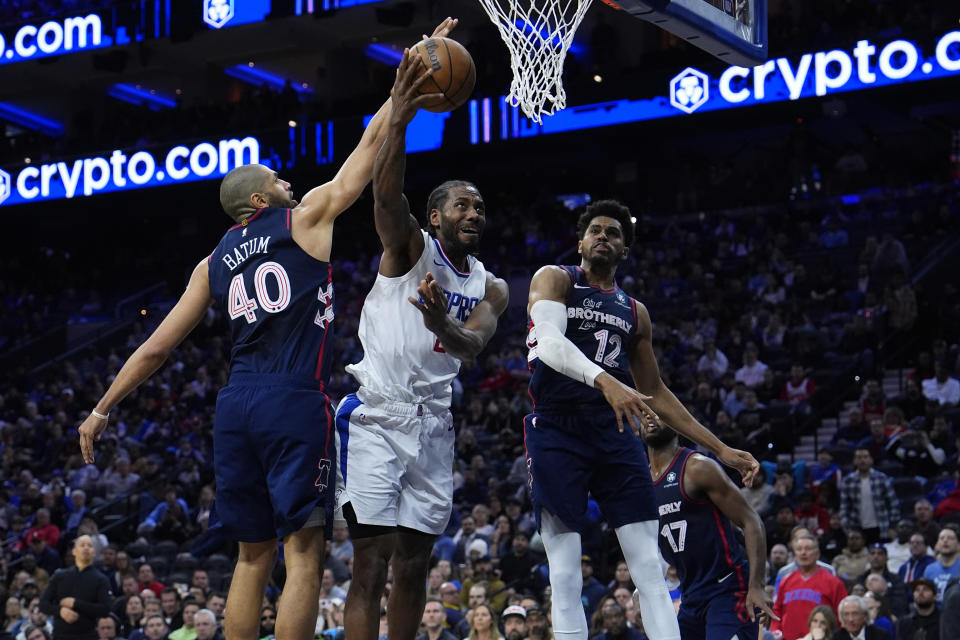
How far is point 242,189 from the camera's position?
5.57 m

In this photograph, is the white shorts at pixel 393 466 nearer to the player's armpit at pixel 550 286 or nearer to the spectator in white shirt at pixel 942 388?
the player's armpit at pixel 550 286

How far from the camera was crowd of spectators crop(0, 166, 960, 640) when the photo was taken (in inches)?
487

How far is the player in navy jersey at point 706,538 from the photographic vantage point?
279 inches

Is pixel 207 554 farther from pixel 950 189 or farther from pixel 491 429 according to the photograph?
pixel 950 189

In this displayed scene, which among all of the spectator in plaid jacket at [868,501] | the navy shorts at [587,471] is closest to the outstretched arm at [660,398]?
the navy shorts at [587,471]

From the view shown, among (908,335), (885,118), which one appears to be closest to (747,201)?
(885,118)

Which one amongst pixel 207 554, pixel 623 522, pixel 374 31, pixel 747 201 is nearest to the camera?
pixel 623 522

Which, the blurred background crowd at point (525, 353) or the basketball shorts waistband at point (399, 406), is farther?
the blurred background crowd at point (525, 353)

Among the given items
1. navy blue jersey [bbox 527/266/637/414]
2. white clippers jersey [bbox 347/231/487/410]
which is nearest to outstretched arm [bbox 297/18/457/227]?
white clippers jersey [bbox 347/231/487/410]

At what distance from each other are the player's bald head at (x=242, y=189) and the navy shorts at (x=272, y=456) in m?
0.82

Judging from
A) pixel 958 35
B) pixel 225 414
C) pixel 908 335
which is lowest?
pixel 225 414

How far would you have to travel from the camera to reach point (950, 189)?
70.8 feet

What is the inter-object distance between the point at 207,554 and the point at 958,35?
44.0 ft

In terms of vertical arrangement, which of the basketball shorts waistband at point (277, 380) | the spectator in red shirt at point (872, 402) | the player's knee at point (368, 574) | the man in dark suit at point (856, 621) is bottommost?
the man in dark suit at point (856, 621)
